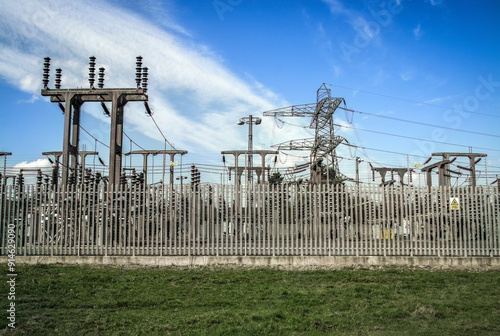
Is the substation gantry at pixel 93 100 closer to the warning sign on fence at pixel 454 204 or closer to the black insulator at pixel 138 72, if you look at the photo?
the black insulator at pixel 138 72

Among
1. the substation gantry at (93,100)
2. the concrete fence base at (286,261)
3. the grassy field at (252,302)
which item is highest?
the substation gantry at (93,100)

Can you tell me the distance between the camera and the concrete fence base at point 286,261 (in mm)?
14422

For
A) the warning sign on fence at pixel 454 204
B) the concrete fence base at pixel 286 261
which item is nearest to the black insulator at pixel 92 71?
the concrete fence base at pixel 286 261

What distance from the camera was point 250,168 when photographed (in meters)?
31.8

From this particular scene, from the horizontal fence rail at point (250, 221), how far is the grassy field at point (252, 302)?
5.29 ft

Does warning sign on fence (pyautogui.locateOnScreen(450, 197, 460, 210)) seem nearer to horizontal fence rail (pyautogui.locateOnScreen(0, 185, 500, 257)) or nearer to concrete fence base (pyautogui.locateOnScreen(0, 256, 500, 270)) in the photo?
horizontal fence rail (pyautogui.locateOnScreen(0, 185, 500, 257))

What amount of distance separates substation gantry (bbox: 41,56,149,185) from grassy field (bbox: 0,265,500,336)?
6.00 metres

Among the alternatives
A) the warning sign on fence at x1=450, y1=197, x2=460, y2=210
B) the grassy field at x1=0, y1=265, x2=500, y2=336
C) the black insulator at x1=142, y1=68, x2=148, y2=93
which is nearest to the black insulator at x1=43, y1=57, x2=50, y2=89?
the black insulator at x1=142, y1=68, x2=148, y2=93

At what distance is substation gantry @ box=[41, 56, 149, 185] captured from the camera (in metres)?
18.1

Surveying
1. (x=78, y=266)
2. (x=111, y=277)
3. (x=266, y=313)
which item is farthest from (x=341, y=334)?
(x=78, y=266)

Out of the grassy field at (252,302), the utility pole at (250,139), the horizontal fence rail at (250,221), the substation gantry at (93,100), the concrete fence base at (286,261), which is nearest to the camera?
the grassy field at (252,302)

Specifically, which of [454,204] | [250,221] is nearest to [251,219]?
[250,221]

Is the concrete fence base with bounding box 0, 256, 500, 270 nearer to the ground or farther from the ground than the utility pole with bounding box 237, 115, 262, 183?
nearer to the ground

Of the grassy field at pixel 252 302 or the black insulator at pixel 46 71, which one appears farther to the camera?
the black insulator at pixel 46 71
